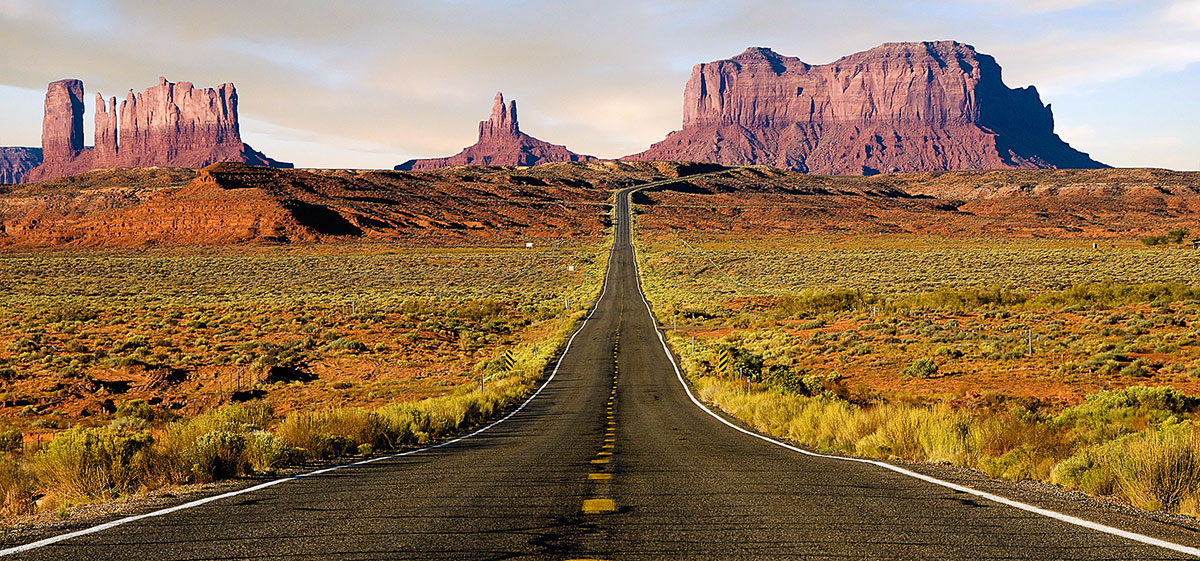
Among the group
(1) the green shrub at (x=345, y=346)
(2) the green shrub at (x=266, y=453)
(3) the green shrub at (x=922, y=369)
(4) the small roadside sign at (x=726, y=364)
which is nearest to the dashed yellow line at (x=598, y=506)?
(2) the green shrub at (x=266, y=453)

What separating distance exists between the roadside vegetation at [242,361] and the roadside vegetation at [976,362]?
8142mm

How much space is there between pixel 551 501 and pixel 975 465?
20.4 ft

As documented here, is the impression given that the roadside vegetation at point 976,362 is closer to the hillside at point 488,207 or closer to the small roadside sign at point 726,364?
the small roadside sign at point 726,364

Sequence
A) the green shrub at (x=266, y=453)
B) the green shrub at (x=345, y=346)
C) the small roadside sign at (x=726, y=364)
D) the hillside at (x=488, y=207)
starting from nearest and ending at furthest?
the green shrub at (x=266, y=453) → the small roadside sign at (x=726, y=364) → the green shrub at (x=345, y=346) → the hillside at (x=488, y=207)

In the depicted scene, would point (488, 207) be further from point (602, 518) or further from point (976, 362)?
point (602, 518)

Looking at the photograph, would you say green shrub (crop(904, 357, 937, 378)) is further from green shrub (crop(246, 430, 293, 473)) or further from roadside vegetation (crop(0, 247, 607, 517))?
green shrub (crop(246, 430, 293, 473))

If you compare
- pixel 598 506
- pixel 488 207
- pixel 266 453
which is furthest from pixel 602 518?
pixel 488 207

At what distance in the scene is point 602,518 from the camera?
675 centimetres

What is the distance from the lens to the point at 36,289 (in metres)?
67.3

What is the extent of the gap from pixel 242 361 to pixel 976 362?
30092 mm

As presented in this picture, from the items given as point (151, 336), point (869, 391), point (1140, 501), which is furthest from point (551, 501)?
point (151, 336)

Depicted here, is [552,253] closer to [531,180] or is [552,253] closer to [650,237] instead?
[650,237]

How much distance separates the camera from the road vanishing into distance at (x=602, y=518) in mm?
5605

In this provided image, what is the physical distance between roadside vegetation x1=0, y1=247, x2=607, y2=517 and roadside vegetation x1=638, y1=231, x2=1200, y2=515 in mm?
8142
